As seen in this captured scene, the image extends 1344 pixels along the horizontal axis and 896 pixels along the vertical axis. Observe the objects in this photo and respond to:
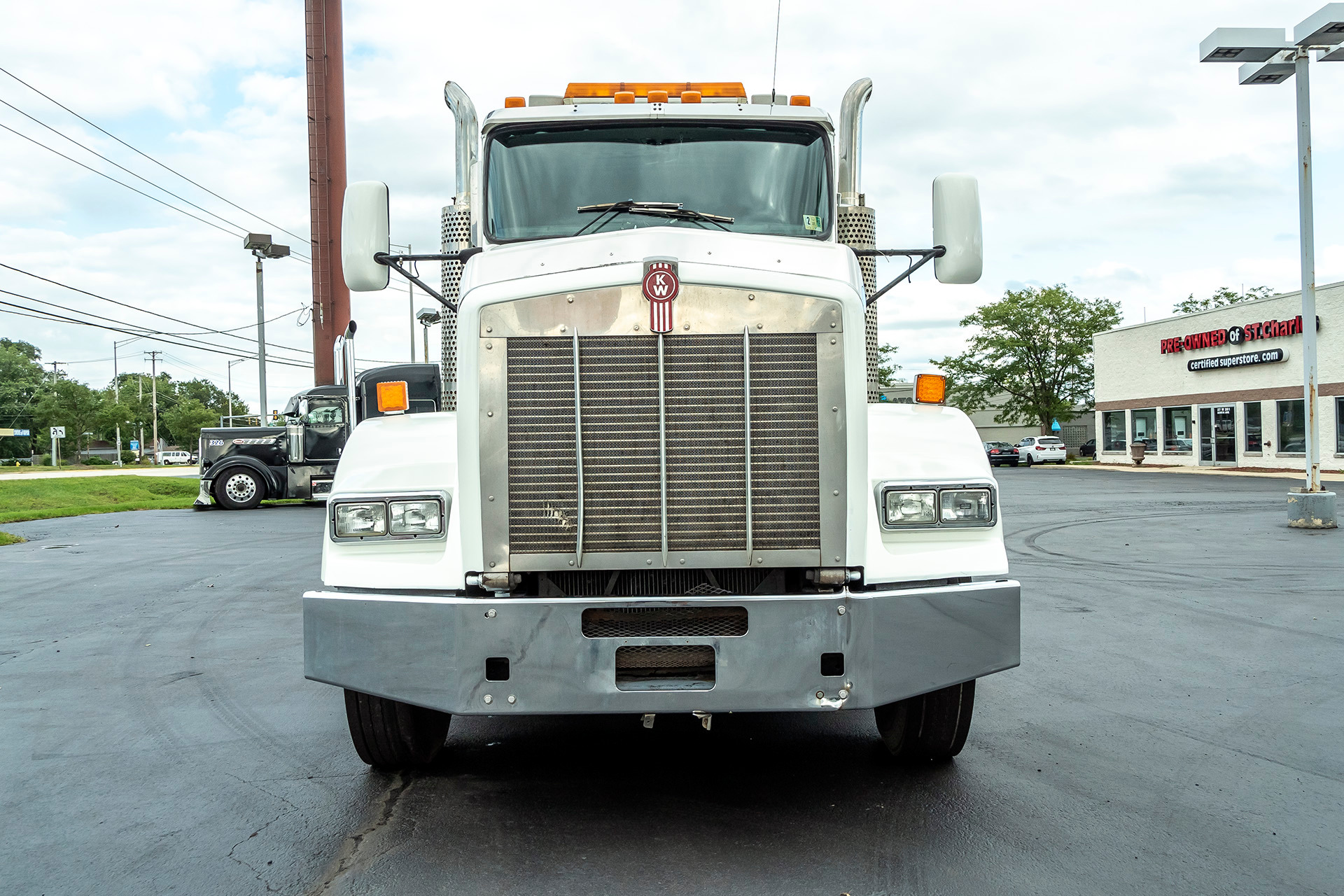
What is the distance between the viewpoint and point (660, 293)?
3.45m

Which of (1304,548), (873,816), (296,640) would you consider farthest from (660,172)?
(1304,548)

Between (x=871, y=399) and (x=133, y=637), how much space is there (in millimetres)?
5841

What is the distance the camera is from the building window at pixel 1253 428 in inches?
1406

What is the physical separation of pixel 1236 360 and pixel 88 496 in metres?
38.2

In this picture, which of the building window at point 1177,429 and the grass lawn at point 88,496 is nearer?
the grass lawn at point 88,496

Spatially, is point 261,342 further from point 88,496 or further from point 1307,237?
point 1307,237

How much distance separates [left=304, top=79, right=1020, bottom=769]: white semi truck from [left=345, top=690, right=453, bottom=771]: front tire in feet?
1.41

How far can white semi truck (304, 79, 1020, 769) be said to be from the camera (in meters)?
3.43

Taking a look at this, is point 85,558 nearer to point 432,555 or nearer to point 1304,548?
point 432,555

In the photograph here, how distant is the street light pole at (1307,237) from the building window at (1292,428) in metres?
20.7

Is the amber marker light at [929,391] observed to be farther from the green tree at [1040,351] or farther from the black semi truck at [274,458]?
the green tree at [1040,351]

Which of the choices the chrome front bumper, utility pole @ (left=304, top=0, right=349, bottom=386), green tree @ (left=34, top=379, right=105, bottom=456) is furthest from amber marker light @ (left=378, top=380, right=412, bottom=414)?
green tree @ (left=34, top=379, right=105, bottom=456)

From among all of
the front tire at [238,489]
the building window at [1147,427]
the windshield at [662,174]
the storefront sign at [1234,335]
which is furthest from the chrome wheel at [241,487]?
the building window at [1147,427]

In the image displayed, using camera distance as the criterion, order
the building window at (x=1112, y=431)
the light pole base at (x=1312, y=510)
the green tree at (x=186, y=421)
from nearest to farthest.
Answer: the light pole base at (x=1312, y=510), the building window at (x=1112, y=431), the green tree at (x=186, y=421)
